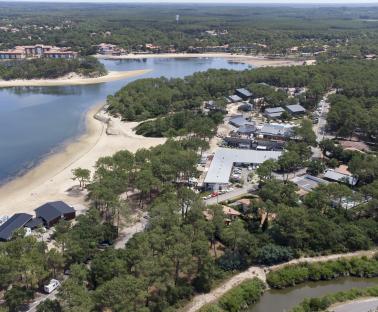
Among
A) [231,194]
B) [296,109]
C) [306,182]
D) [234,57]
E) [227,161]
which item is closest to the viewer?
[231,194]

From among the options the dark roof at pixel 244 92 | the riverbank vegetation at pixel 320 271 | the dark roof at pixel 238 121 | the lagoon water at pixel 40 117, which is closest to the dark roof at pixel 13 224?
the lagoon water at pixel 40 117

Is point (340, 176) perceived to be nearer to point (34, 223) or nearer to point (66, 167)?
point (34, 223)

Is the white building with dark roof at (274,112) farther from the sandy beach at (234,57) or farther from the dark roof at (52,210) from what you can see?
the sandy beach at (234,57)

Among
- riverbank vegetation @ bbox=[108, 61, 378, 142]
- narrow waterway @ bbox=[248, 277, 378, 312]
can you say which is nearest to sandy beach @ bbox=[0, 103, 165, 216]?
riverbank vegetation @ bbox=[108, 61, 378, 142]

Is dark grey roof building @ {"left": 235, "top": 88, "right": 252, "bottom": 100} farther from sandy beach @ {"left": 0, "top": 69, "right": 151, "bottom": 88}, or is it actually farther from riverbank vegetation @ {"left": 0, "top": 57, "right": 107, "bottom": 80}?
riverbank vegetation @ {"left": 0, "top": 57, "right": 107, "bottom": 80}

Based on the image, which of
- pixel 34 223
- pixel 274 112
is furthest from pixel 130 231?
pixel 274 112
